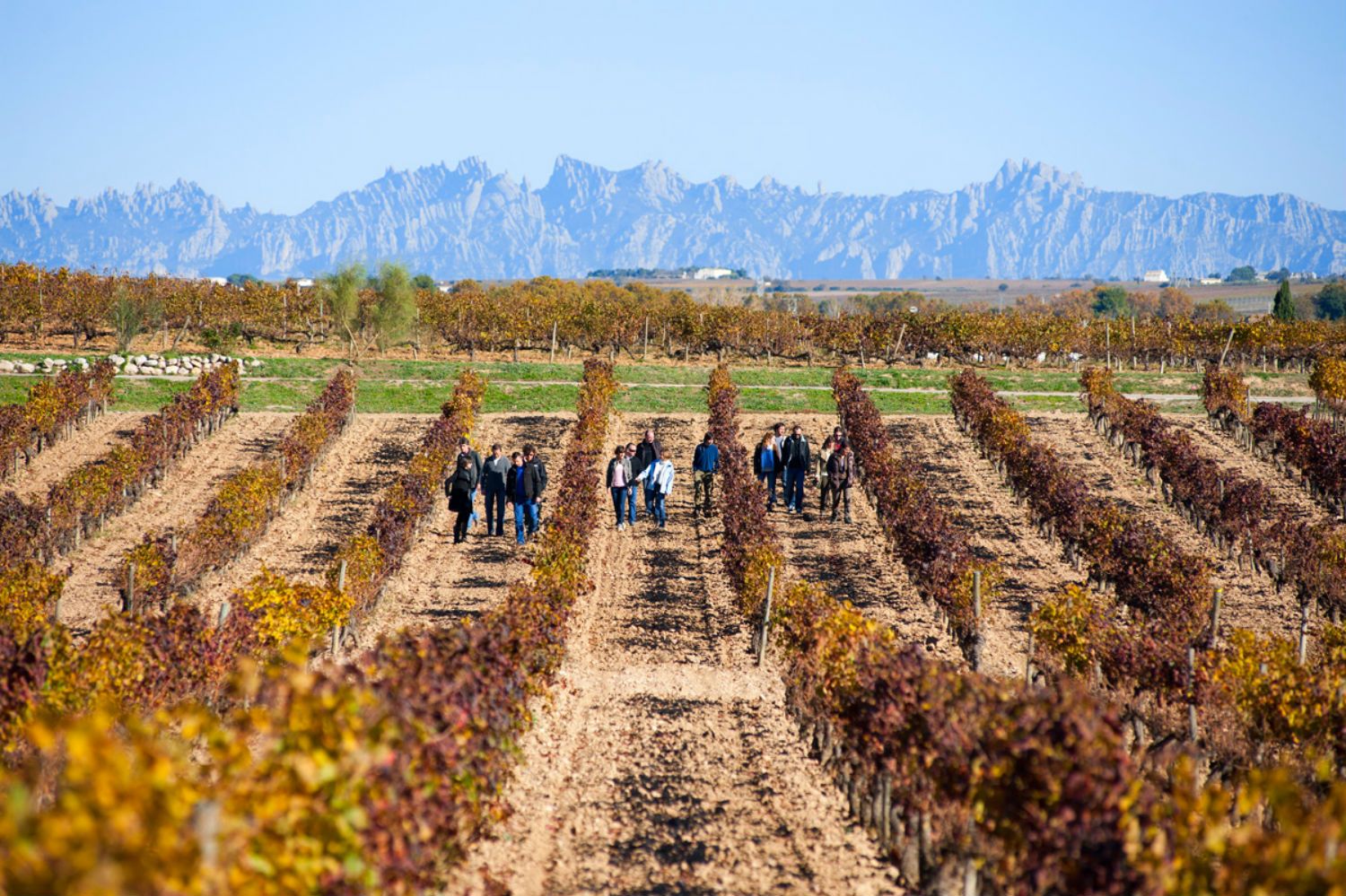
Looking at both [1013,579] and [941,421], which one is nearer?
[1013,579]

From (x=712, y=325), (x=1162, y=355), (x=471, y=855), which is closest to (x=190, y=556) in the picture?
(x=471, y=855)

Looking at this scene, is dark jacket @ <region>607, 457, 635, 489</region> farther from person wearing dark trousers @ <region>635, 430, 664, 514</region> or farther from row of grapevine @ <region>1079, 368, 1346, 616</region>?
row of grapevine @ <region>1079, 368, 1346, 616</region>

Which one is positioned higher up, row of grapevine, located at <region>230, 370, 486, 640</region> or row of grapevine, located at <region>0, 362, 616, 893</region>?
row of grapevine, located at <region>0, 362, 616, 893</region>

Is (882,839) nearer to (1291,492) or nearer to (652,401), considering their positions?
(1291,492)

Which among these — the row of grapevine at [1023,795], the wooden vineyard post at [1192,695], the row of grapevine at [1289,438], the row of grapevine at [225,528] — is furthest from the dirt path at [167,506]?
the row of grapevine at [1289,438]

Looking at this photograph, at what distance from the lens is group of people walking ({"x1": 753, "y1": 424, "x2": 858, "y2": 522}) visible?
804 inches

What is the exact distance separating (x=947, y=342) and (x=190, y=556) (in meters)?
37.5

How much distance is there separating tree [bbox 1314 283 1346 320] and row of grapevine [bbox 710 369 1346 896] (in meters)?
119

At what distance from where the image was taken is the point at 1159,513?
22.1m

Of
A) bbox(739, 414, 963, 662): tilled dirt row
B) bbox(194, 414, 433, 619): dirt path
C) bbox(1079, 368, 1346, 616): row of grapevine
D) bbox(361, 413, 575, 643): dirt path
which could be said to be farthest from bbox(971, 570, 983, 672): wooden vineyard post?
bbox(194, 414, 433, 619): dirt path

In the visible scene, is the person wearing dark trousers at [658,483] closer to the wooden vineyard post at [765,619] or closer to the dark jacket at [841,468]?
the dark jacket at [841,468]

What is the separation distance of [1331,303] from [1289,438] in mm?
104593

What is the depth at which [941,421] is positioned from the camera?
3203 cm

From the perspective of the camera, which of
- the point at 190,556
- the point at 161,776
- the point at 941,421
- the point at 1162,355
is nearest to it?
the point at 161,776
